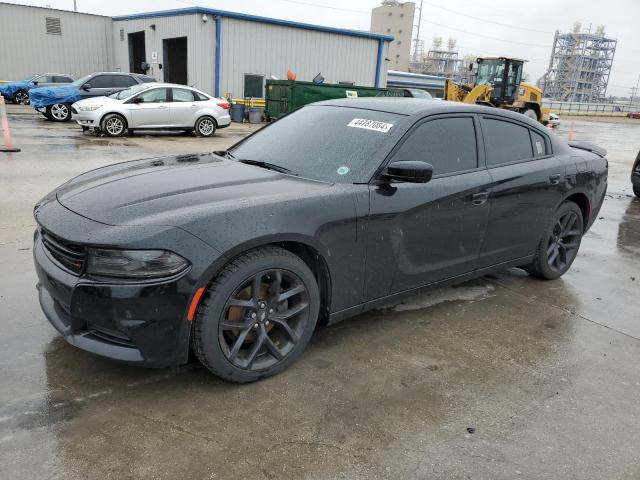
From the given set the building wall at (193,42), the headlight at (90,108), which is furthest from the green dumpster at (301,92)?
the headlight at (90,108)

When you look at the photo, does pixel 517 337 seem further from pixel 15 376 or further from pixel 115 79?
pixel 115 79

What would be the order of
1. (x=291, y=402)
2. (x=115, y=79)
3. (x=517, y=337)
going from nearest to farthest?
(x=291, y=402), (x=517, y=337), (x=115, y=79)

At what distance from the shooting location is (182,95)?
15.3 metres

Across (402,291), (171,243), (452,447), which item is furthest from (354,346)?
(171,243)

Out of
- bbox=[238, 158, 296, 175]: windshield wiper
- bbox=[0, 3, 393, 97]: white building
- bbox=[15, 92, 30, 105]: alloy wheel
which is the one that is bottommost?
bbox=[15, 92, 30, 105]: alloy wheel

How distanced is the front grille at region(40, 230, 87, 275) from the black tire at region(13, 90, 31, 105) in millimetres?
23680

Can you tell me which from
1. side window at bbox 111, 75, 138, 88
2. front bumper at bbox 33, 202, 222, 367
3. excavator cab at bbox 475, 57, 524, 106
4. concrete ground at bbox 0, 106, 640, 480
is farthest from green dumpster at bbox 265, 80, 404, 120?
front bumper at bbox 33, 202, 222, 367

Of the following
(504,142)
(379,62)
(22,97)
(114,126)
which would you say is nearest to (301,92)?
(114,126)

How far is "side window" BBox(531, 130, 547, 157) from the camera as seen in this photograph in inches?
178

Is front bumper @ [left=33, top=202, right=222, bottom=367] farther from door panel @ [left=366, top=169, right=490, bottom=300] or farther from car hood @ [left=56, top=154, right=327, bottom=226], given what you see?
door panel @ [left=366, top=169, right=490, bottom=300]

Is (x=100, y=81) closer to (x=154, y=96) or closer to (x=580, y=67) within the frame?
(x=154, y=96)

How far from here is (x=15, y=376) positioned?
2928 millimetres

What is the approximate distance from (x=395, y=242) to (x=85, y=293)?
1.84 metres

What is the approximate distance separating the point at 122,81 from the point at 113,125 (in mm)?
4380
